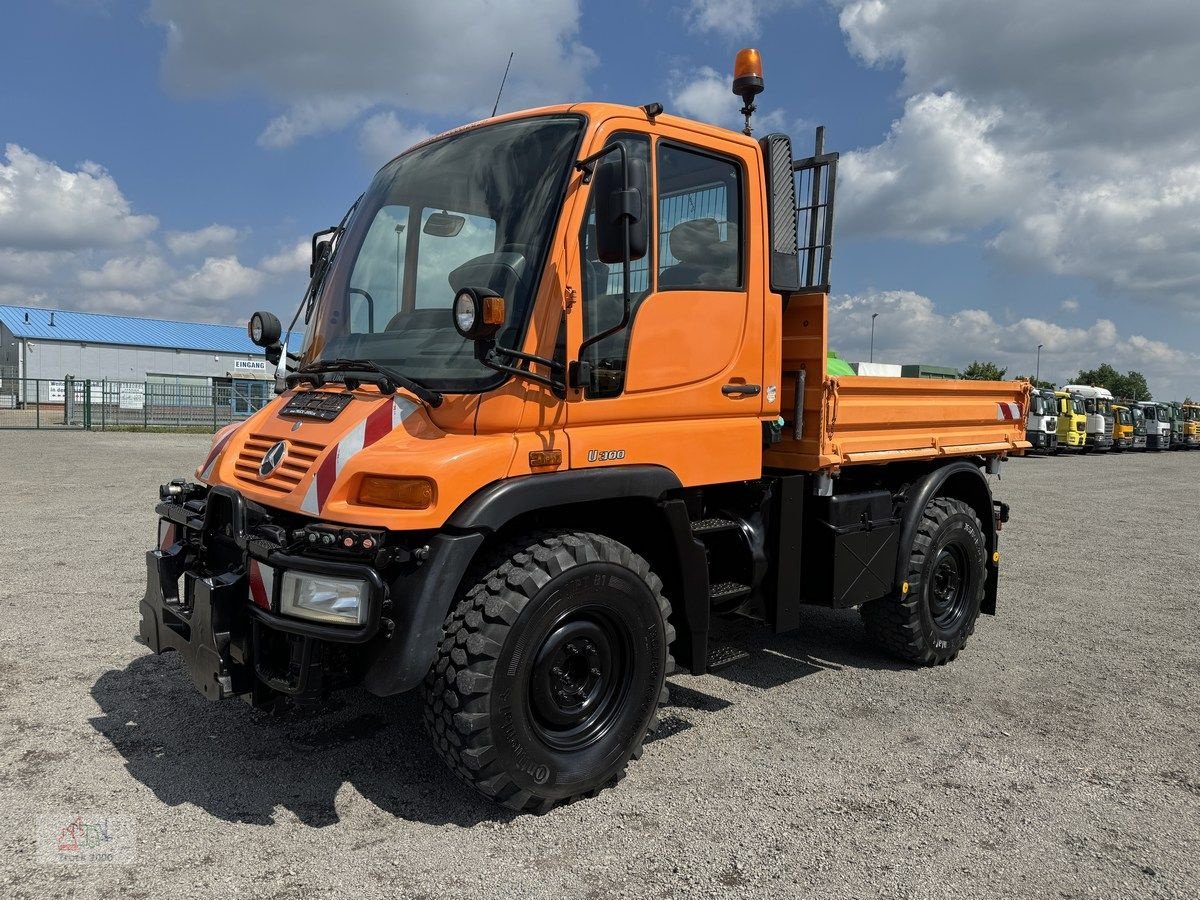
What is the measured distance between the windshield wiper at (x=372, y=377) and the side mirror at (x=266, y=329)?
1.96 ft

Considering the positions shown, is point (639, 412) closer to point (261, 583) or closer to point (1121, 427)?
point (261, 583)

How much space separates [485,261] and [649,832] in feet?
7.63

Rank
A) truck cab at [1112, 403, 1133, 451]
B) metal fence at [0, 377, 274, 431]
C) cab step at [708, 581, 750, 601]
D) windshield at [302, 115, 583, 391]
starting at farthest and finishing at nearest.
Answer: truck cab at [1112, 403, 1133, 451]
metal fence at [0, 377, 274, 431]
cab step at [708, 581, 750, 601]
windshield at [302, 115, 583, 391]

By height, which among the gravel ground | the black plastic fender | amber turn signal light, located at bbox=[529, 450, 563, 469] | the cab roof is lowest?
the gravel ground

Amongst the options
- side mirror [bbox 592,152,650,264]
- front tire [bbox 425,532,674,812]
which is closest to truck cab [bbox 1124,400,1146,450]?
front tire [bbox 425,532,674,812]

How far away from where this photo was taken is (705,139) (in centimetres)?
396

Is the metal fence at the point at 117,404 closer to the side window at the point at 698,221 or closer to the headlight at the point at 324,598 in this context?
the side window at the point at 698,221

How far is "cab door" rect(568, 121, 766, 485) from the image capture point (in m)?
3.52

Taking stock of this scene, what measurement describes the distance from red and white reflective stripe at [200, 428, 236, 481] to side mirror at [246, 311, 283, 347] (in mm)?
555

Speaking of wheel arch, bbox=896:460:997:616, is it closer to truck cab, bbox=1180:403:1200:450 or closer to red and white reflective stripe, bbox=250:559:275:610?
red and white reflective stripe, bbox=250:559:275:610

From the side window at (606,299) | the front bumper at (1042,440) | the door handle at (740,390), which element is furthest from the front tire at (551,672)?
the front bumper at (1042,440)

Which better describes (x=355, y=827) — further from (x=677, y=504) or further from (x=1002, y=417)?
(x=1002, y=417)

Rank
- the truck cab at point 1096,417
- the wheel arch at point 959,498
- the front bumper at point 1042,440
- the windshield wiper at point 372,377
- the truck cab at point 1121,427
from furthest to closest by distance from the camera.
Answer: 1. the truck cab at point 1121,427
2. the truck cab at point 1096,417
3. the front bumper at point 1042,440
4. the wheel arch at point 959,498
5. the windshield wiper at point 372,377

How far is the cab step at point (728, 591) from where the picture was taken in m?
4.17
